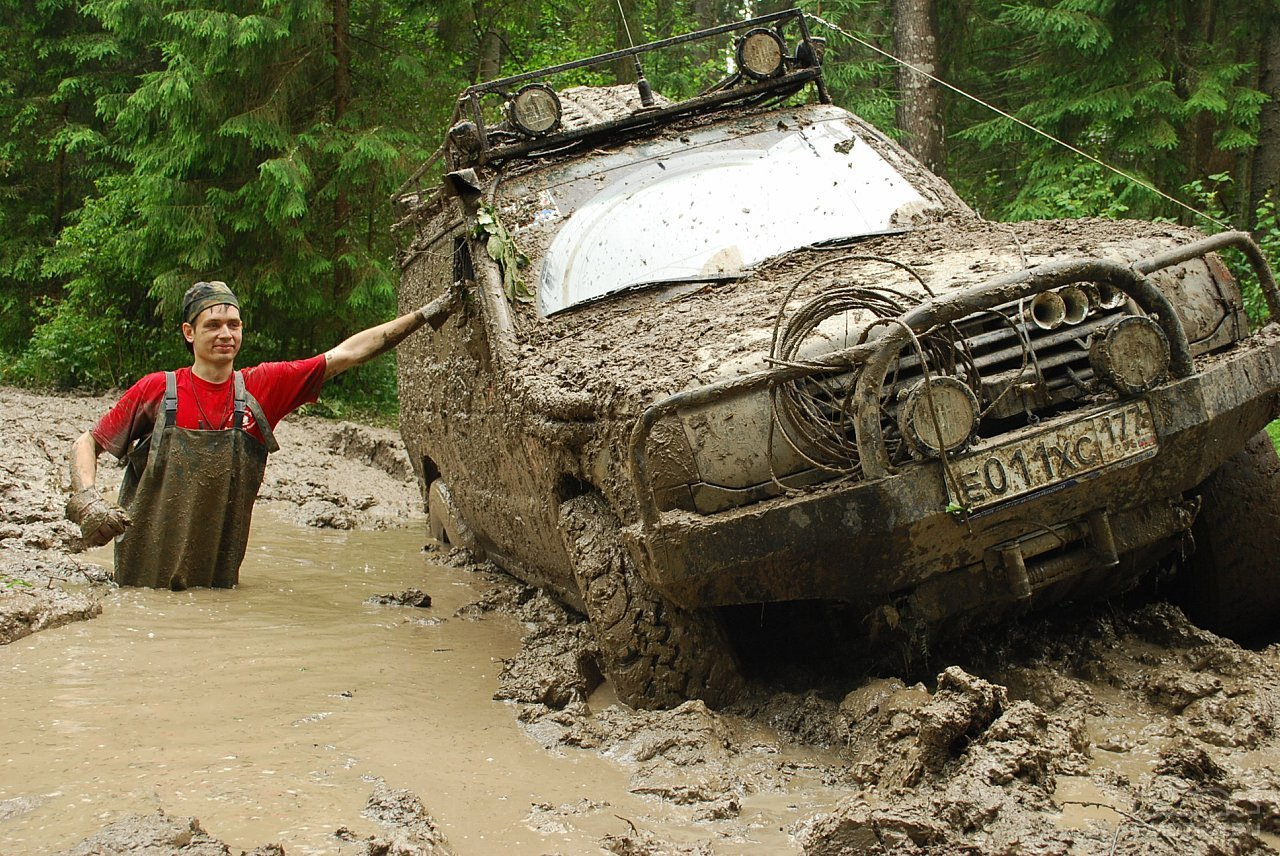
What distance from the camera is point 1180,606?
412 centimetres

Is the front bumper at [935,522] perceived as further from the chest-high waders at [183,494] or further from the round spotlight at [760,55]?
the round spotlight at [760,55]

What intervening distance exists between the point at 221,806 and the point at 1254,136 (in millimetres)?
12871

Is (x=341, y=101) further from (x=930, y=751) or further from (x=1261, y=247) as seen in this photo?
(x=930, y=751)

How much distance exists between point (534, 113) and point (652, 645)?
9.04 feet

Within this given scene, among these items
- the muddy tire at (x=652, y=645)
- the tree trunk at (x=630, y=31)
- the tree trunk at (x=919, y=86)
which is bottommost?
the muddy tire at (x=652, y=645)

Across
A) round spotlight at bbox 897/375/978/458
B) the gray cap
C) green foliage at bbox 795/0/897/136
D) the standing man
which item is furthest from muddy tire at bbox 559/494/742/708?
green foliage at bbox 795/0/897/136

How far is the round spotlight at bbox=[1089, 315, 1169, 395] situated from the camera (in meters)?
3.27

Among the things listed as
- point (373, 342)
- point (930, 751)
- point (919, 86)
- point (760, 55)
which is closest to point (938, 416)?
point (930, 751)

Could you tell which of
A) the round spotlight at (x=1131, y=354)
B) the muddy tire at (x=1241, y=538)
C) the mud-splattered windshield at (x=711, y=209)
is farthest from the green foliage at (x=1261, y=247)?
the round spotlight at (x=1131, y=354)

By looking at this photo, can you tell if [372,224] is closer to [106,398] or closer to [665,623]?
[106,398]

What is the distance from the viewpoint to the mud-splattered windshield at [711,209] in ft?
15.5

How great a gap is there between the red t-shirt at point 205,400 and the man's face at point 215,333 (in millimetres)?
107

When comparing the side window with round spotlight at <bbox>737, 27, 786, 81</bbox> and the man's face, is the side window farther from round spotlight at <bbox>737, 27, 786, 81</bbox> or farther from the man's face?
round spotlight at <bbox>737, 27, 786, 81</bbox>

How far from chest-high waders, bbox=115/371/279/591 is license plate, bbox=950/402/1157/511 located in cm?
307
